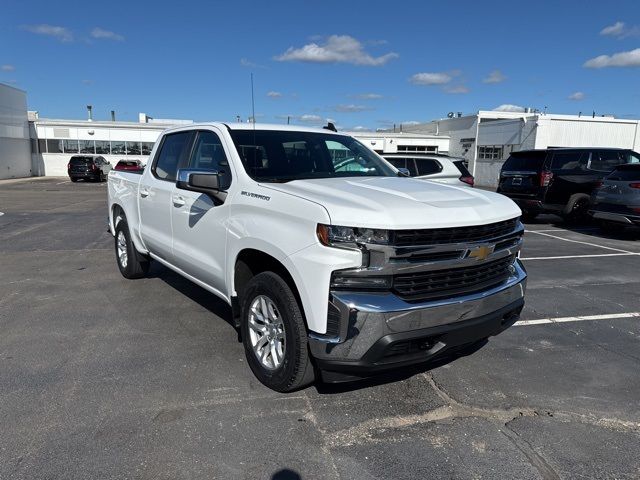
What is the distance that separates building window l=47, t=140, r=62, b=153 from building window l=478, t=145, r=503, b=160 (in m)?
33.9

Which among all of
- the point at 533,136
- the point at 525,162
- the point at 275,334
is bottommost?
the point at 275,334

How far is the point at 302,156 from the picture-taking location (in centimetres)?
448

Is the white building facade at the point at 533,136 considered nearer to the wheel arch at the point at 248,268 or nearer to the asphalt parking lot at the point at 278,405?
the asphalt parking lot at the point at 278,405

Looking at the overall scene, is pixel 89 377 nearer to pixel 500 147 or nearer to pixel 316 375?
pixel 316 375

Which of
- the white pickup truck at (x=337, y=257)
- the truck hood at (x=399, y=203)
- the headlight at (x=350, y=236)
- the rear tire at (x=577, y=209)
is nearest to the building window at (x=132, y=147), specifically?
the rear tire at (x=577, y=209)

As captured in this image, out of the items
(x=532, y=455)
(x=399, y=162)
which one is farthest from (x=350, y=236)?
(x=399, y=162)

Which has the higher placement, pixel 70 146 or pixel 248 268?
pixel 70 146

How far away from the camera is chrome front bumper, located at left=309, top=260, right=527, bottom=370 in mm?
2850

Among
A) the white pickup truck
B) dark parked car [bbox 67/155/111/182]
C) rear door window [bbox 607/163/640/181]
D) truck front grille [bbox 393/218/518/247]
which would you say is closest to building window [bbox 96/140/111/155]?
dark parked car [bbox 67/155/111/182]

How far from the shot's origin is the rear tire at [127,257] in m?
6.38

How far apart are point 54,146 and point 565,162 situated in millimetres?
40619

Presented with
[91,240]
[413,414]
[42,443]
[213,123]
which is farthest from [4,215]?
[413,414]

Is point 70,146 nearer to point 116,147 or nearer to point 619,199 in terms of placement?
point 116,147

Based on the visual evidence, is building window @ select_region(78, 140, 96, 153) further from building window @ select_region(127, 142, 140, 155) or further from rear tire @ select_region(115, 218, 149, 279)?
rear tire @ select_region(115, 218, 149, 279)
